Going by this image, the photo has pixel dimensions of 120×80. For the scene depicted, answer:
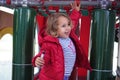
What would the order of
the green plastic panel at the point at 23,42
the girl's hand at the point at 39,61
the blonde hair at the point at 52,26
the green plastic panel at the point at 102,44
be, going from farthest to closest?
the green plastic panel at the point at 23,42
the green plastic panel at the point at 102,44
the blonde hair at the point at 52,26
the girl's hand at the point at 39,61

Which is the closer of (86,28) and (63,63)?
(63,63)

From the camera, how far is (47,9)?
330 cm

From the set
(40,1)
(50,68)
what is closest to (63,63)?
(50,68)

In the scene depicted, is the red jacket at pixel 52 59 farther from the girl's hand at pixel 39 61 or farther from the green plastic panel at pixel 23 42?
the green plastic panel at pixel 23 42


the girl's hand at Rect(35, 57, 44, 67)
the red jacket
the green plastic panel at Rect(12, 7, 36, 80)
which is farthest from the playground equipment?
the girl's hand at Rect(35, 57, 44, 67)

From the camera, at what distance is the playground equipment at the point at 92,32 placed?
2799 mm

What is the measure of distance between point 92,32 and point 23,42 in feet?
2.27

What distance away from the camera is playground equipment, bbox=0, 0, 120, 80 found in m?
2.80

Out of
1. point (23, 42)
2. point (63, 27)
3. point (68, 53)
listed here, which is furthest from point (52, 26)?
point (23, 42)

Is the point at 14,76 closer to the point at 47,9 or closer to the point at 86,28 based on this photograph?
the point at 47,9

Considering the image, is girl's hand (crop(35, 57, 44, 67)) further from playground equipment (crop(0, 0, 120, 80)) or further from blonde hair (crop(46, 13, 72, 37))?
playground equipment (crop(0, 0, 120, 80))

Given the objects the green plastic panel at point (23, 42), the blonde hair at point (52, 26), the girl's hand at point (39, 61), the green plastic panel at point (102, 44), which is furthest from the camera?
the green plastic panel at point (23, 42)

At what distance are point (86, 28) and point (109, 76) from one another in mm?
2334

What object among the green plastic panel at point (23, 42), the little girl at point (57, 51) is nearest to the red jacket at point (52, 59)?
the little girl at point (57, 51)
